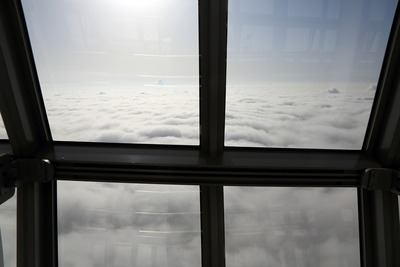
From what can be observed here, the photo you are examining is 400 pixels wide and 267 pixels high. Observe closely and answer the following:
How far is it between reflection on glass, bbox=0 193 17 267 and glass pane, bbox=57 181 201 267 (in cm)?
36

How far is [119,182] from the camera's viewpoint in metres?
2.71

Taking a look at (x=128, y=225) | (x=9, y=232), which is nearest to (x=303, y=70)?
(x=128, y=225)

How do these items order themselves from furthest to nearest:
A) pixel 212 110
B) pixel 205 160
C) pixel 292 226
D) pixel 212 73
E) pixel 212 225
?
pixel 292 226 → pixel 212 225 → pixel 205 160 → pixel 212 110 → pixel 212 73

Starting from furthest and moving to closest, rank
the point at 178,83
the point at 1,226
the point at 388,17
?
1. the point at 1,226
2. the point at 178,83
3. the point at 388,17

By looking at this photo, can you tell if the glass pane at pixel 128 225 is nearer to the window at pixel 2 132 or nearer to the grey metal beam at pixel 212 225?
the grey metal beam at pixel 212 225

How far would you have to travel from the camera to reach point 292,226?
9.65 feet

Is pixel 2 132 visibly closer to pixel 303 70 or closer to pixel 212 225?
pixel 212 225

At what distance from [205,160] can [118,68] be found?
102cm

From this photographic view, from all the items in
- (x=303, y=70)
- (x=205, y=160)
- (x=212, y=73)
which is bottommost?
(x=205, y=160)

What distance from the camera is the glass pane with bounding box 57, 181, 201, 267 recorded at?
9.65ft

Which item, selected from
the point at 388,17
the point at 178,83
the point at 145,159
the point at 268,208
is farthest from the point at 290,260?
the point at 388,17

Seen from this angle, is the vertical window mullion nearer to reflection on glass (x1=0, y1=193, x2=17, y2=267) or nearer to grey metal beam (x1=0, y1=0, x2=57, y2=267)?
grey metal beam (x1=0, y1=0, x2=57, y2=267)

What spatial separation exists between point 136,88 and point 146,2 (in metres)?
0.67

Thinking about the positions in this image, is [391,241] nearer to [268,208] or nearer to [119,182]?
[268,208]
